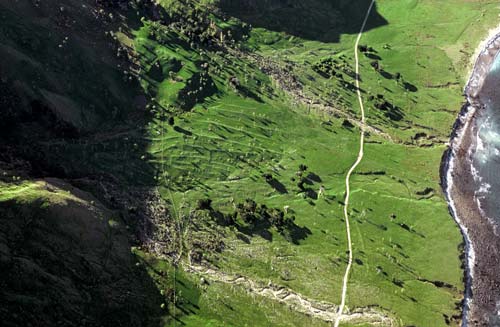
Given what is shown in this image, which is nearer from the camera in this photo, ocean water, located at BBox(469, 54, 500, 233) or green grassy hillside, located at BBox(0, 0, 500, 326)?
green grassy hillside, located at BBox(0, 0, 500, 326)

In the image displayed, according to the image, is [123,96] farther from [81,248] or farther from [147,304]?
[147,304]

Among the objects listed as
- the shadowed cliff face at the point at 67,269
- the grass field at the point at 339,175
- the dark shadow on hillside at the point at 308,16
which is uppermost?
the dark shadow on hillside at the point at 308,16

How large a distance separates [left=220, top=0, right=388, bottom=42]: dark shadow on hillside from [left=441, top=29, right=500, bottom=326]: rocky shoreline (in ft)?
117

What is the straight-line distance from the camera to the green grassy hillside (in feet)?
241

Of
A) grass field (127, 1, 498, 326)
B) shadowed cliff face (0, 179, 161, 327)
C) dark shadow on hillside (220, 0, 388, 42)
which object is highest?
dark shadow on hillside (220, 0, 388, 42)

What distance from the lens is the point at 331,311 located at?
232ft

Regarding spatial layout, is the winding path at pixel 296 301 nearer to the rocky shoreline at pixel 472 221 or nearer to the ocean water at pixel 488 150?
the rocky shoreline at pixel 472 221

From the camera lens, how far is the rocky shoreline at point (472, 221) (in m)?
74.8

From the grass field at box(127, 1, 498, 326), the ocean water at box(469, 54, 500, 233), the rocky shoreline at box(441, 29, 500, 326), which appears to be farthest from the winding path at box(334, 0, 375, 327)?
the ocean water at box(469, 54, 500, 233)

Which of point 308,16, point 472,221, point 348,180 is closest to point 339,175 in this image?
point 348,180

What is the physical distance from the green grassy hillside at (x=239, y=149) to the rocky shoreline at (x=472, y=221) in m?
2.36

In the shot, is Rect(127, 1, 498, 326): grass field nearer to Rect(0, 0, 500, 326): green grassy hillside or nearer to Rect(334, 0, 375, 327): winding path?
Rect(0, 0, 500, 326): green grassy hillside

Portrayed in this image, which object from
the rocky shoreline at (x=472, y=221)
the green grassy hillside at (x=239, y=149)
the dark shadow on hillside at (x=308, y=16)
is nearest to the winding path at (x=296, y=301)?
the green grassy hillside at (x=239, y=149)

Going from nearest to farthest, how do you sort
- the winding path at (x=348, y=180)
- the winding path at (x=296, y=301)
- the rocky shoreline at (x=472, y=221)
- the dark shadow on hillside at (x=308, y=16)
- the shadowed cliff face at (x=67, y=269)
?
1. the shadowed cliff face at (x=67, y=269)
2. the winding path at (x=296, y=301)
3. the winding path at (x=348, y=180)
4. the rocky shoreline at (x=472, y=221)
5. the dark shadow on hillside at (x=308, y=16)
